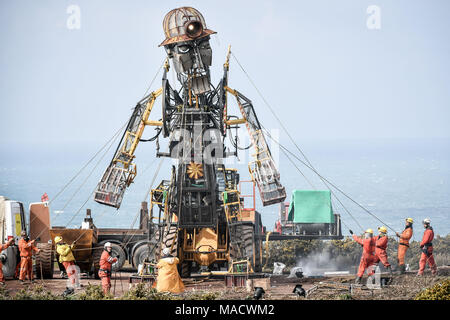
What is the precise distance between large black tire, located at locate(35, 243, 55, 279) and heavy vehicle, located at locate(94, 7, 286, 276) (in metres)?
3.04

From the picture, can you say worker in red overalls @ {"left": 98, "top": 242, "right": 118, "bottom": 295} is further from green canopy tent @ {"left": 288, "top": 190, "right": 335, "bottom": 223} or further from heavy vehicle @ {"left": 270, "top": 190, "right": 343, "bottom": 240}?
green canopy tent @ {"left": 288, "top": 190, "right": 335, "bottom": 223}

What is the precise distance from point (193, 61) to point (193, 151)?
2561 mm

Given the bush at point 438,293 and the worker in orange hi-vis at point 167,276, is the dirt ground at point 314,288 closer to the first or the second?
the worker in orange hi-vis at point 167,276

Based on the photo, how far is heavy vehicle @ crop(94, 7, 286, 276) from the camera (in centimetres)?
1914

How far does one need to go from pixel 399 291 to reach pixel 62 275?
10916mm

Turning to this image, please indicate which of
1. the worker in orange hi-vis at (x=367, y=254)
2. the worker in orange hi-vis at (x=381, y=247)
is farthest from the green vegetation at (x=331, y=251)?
the worker in orange hi-vis at (x=367, y=254)

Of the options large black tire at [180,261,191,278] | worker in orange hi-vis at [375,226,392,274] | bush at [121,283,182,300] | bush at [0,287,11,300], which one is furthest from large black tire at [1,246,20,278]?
worker in orange hi-vis at [375,226,392,274]

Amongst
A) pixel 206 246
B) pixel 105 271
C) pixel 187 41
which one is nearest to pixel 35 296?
pixel 105 271

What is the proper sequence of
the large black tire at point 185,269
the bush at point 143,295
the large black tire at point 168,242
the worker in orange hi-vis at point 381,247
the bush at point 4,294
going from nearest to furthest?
the bush at point 143,295
the bush at point 4,294
the worker in orange hi-vis at point 381,247
the large black tire at point 168,242
the large black tire at point 185,269

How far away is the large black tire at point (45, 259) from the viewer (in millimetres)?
21078

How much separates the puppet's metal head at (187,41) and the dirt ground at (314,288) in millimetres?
5523

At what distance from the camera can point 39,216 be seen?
24203 millimetres
